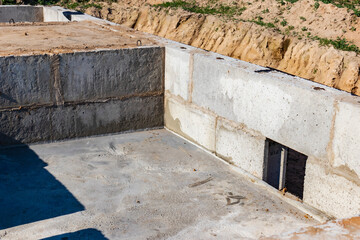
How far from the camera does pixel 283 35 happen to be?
1505 centimetres

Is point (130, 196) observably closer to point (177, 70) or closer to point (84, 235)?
point (84, 235)

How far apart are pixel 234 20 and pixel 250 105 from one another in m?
11.5

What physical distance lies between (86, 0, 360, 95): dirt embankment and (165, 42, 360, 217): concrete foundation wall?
6.96 meters

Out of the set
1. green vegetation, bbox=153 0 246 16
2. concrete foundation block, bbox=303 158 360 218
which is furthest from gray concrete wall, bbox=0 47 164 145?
green vegetation, bbox=153 0 246 16

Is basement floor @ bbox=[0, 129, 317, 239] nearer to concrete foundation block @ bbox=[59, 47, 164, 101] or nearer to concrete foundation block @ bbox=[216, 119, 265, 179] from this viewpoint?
concrete foundation block @ bbox=[216, 119, 265, 179]

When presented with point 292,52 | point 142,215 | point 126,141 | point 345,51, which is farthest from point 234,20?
point 142,215

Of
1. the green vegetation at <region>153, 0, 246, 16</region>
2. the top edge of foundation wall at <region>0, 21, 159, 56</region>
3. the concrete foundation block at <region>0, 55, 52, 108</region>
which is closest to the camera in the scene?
the concrete foundation block at <region>0, 55, 52, 108</region>

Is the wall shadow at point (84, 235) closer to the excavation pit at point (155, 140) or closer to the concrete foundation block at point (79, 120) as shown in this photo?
the excavation pit at point (155, 140)

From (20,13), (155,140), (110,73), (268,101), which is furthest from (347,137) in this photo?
(20,13)

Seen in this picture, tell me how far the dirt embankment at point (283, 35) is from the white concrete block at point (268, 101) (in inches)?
288

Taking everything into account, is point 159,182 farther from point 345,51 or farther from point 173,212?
point 345,51

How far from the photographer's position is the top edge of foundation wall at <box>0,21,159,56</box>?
725 centimetres

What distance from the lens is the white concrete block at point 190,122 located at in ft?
22.2

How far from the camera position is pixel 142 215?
5086mm
